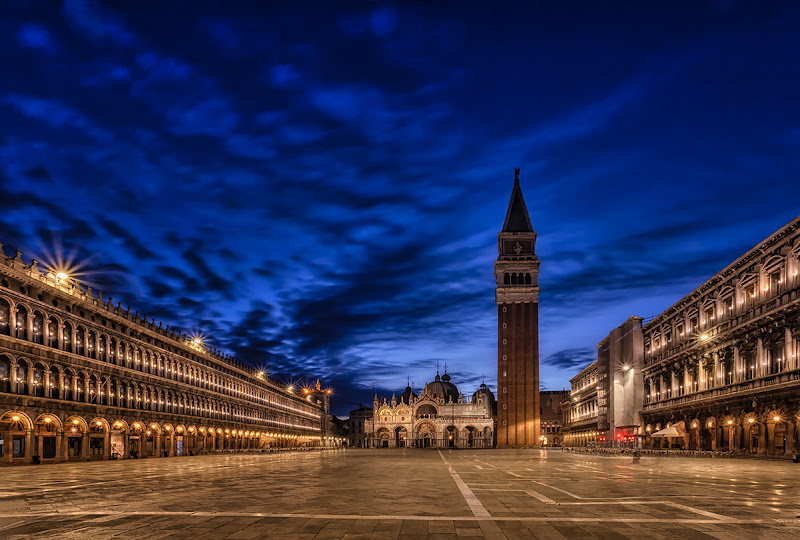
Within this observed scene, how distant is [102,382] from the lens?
198 ft

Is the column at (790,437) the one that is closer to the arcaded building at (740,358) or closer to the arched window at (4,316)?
the arcaded building at (740,358)

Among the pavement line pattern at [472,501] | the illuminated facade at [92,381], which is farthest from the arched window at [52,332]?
the pavement line pattern at [472,501]

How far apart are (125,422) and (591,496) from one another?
56.7 metres

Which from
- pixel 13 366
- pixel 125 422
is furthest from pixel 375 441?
pixel 13 366

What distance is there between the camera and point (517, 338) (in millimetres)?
123438

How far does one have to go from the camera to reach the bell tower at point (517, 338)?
395 feet

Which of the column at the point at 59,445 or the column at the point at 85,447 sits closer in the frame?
the column at the point at 59,445

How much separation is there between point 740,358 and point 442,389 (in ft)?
409

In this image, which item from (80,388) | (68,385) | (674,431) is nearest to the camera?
(68,385)

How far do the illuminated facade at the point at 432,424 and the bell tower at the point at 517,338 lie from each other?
1228 inches

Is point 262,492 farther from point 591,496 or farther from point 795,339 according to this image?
point 795,339

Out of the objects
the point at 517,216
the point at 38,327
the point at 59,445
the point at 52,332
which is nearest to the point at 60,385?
the point at 52,332

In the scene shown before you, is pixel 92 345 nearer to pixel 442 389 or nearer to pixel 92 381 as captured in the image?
pixel 92 381

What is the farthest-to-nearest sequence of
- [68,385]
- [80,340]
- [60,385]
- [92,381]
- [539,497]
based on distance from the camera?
[92,381], [80,340], [68,385], [60,385], [539,497]
